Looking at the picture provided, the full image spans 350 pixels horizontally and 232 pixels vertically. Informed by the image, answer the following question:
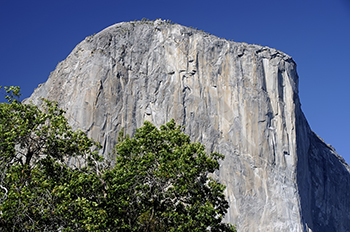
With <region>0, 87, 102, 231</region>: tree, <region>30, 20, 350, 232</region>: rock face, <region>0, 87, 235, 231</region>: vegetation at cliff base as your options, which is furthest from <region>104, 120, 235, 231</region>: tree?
<region>30, 20, 350, 232</region>: rock face

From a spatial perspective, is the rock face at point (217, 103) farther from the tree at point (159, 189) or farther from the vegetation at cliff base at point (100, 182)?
the vegetation at cliff base at point (100, 182)

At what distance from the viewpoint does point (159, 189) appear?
19.9 metres

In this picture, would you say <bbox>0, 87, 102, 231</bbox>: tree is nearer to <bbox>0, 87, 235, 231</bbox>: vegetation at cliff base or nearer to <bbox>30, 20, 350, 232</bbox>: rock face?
<bbox>0, 87, 235, 231</bbox>: vegetation at cliff base

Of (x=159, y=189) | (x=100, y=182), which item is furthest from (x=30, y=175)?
(x=159, y=189)

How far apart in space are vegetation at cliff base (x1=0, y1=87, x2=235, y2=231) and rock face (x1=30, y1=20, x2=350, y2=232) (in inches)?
1472

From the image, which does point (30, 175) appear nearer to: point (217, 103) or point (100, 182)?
point (100, 182)

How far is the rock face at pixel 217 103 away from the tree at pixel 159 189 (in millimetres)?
37165

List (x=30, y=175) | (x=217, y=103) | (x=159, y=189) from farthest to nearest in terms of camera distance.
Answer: (x=217, y=103), (x=159, y=189), (x=30, y=175)

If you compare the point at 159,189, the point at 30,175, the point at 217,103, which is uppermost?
the point at 217,103

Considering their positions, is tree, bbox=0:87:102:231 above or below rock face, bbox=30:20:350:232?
below

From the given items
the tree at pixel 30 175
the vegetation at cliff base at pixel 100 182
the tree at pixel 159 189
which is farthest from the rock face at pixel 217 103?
the tree at pixel 30 175

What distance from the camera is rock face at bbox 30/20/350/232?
58188mm

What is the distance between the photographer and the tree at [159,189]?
19047mm

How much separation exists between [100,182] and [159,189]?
9.45 feet
